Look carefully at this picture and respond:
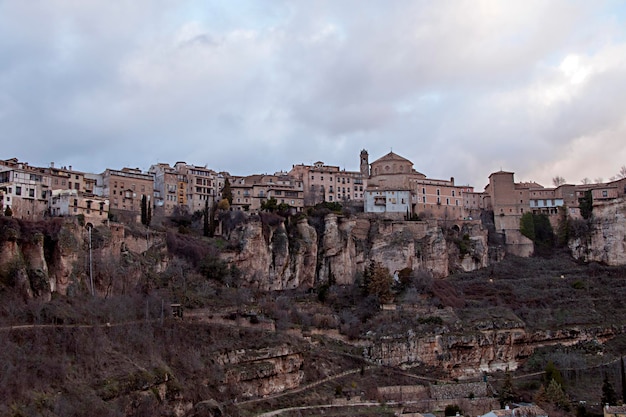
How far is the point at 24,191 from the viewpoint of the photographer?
49094 millimetres

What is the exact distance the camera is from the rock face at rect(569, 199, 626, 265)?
214ft

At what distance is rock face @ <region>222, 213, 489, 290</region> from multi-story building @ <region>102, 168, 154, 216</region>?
323 inches

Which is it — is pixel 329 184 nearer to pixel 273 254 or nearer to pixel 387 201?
pixel 387 201

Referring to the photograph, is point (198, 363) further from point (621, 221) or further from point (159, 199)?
point (621, 221)

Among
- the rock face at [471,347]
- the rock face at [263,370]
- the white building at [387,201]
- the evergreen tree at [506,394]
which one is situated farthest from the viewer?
the white building at [387,201]

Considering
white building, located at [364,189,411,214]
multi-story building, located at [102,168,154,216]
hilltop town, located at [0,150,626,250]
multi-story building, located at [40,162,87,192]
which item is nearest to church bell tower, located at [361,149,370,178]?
hilltop town, located at [0,150,626,250]

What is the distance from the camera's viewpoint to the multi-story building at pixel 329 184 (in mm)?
68062

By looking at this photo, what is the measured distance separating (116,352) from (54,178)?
20.7 m

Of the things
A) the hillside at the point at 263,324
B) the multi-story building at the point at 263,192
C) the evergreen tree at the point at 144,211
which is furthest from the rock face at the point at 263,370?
the multi-story building at the point at 263,192

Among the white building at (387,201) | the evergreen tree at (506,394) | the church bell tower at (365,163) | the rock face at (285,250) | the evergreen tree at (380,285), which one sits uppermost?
the church bell tower at (365,163)

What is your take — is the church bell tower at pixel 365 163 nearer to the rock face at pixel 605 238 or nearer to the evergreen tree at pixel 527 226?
the evergreen tree at pixel 527 226

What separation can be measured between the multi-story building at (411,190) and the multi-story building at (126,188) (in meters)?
19.4

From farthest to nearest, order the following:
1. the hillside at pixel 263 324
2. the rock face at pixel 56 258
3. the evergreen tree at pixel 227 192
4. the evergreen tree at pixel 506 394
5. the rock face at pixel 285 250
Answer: the evergreen tree at pixel 227 192, the evergreen tree at pixel 506 394, the rock face at pixel 285 250, the rock face at pixel 56 258, the hillside at pixel 263 324

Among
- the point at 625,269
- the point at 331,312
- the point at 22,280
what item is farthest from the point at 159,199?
the point at 625,269
